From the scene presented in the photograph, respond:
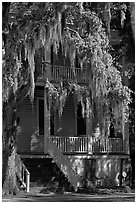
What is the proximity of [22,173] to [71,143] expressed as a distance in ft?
9.71

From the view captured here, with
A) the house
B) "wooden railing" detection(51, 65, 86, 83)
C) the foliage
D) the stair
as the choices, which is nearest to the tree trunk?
the foliage

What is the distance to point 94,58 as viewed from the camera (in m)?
15.2

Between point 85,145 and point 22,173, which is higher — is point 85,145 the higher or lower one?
the higher one

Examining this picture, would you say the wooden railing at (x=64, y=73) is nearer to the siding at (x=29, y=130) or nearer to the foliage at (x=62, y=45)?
the siding at (x=29, y=130)

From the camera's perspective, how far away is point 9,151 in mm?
16594

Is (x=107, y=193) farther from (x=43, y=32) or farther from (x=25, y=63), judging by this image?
(x=43, y=32)

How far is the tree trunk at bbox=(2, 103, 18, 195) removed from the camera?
16344 millimetres

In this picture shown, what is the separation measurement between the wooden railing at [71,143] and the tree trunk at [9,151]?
3765 millimetres

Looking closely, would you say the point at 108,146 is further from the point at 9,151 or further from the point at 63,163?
the point at 9,151

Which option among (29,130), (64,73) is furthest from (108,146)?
(64,73)

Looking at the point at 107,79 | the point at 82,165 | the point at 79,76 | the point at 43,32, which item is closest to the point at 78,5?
the point at 43,32

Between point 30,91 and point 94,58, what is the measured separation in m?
2.54

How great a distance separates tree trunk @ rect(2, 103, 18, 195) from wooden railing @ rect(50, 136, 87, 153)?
377 cm

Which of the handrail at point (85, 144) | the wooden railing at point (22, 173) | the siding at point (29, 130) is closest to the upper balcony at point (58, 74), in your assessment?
the siding at point (29, 130)
